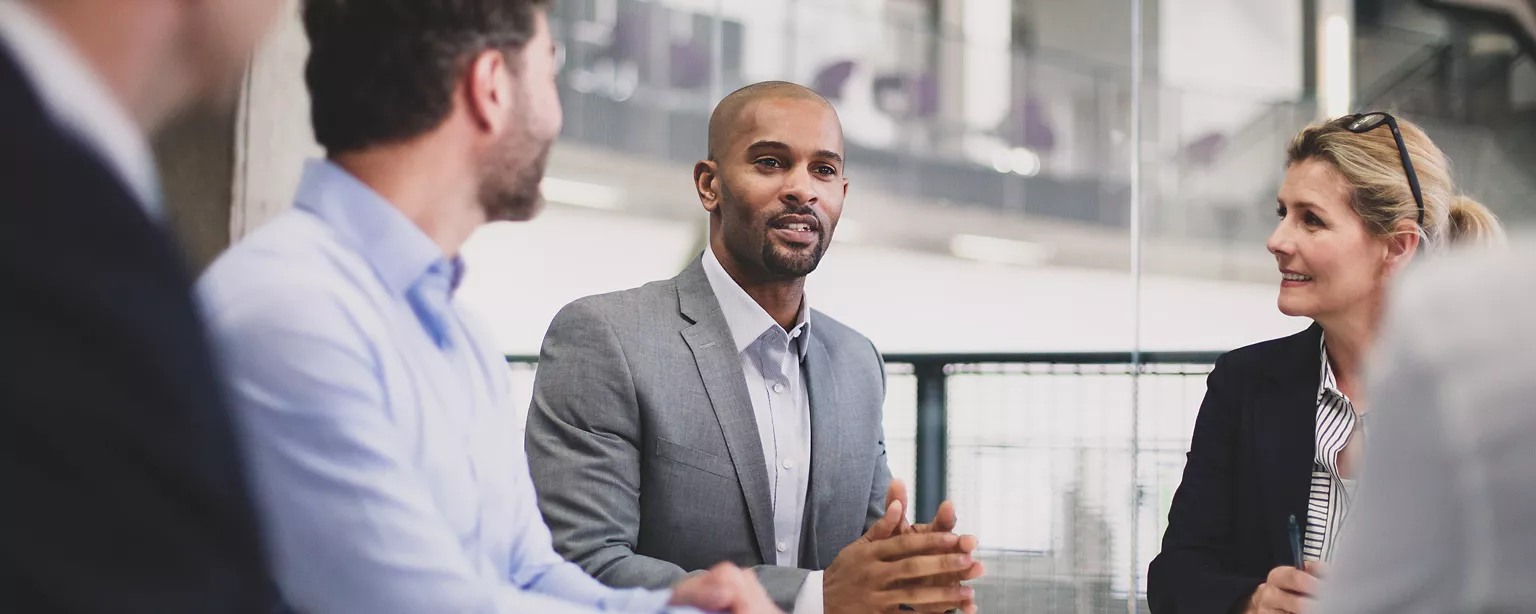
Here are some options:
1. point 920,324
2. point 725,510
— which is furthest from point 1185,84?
point 725,510

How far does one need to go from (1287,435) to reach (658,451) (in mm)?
933

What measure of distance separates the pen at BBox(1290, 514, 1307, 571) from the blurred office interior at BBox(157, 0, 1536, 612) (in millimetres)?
1217

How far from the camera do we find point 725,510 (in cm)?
172

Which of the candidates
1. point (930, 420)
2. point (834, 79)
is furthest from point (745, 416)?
point (834, 79)

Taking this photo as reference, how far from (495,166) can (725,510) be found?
833 millimetres

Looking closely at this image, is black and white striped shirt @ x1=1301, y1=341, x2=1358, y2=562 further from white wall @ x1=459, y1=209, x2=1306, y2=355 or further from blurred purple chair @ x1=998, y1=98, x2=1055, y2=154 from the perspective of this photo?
blurred purple chair @ x1=998, y1=98, x2=1055, y2=154

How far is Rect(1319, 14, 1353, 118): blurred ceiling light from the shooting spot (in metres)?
3.07

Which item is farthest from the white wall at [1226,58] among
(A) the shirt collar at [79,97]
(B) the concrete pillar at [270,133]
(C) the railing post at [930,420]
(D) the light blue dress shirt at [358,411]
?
(A) the shirt collar at [79,97]

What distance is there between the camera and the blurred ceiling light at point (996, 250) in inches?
237

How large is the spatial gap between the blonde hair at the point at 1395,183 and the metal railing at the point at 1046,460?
1.36m

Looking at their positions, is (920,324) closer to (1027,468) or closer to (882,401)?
(1027,468)

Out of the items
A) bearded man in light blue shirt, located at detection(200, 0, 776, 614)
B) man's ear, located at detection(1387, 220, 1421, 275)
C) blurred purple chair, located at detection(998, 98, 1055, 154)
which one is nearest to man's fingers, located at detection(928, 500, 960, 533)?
bearded man in light blue shirt, located at detection(200, 0, 776, 614)

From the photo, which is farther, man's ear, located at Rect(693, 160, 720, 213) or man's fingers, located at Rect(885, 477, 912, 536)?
man's ear, located at Rect(693, 160, 720, 213)

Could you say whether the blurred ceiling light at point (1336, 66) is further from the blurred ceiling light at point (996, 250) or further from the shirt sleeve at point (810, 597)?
the blurred ceiling light at point (996, 250)
